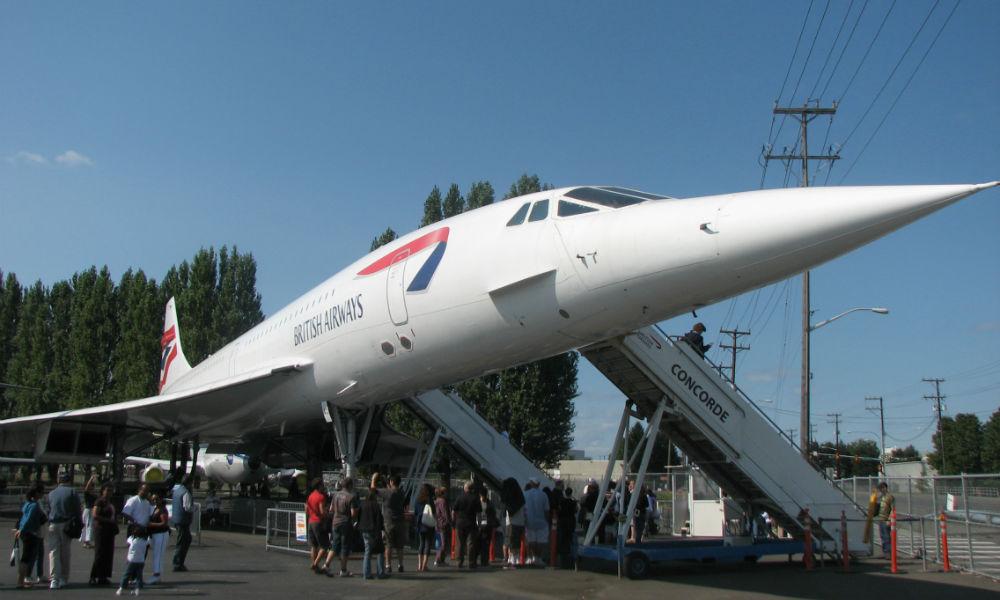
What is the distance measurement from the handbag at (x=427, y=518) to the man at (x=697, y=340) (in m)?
4.40

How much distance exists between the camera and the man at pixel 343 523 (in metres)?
9.26

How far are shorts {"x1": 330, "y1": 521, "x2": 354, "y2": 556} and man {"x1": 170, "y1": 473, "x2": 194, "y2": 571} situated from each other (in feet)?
6.31

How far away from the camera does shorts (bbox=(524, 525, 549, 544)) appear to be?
1035cm

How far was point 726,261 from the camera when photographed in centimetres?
623

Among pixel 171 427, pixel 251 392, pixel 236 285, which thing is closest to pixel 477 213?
pixel 251 392

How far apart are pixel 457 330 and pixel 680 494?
14.3 meters

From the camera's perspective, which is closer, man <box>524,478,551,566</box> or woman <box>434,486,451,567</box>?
man <box>524,478,551,566</box>

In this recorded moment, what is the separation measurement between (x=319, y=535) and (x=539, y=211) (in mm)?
4871

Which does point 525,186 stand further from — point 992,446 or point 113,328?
point 992,446

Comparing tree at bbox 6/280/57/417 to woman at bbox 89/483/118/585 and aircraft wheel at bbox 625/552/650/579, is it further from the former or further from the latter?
aircraft wheel at bbox 625/552/650/579

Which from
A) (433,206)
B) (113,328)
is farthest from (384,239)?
(113,328)

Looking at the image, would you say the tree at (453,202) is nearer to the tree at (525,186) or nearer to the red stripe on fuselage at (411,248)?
the tree at (525,186)

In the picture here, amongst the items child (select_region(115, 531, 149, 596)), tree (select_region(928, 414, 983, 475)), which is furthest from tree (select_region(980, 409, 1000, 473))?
child (select_region(115, 531, 149, 596))

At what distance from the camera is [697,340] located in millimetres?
11555
